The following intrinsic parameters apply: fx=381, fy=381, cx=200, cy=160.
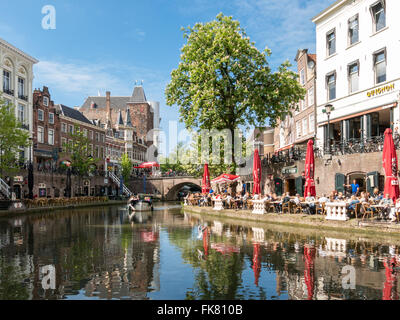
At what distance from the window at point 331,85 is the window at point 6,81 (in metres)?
34.8

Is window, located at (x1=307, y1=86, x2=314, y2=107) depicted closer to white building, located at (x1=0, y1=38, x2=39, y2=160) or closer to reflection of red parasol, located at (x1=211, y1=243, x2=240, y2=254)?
reflection of red parasol, located at (x1=211, y1=243, x2=240, y2=254)

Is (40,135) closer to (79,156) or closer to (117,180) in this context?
(79,156)

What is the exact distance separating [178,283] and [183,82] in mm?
22491

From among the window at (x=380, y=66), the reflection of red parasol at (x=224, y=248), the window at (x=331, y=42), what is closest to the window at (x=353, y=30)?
the window at (x=331, y=42)

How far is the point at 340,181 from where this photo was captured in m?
24.5

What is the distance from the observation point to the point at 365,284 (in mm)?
7719

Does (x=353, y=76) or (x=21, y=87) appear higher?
(x=21, y=87)

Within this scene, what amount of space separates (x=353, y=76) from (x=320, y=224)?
14289 mm

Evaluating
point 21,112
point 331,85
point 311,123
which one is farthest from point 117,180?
point 331,85

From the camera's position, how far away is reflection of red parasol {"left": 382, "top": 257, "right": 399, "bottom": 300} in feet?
22.7

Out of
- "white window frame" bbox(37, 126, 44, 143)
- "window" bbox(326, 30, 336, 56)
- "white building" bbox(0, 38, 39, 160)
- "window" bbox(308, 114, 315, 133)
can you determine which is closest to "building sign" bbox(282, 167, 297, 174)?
"window" bbox(308, 114, 315, 133)

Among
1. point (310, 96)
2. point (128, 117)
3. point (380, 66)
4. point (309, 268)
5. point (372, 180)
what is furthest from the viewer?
point (128, 117)

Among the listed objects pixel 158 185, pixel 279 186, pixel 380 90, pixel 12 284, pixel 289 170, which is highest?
pixel 380 90
